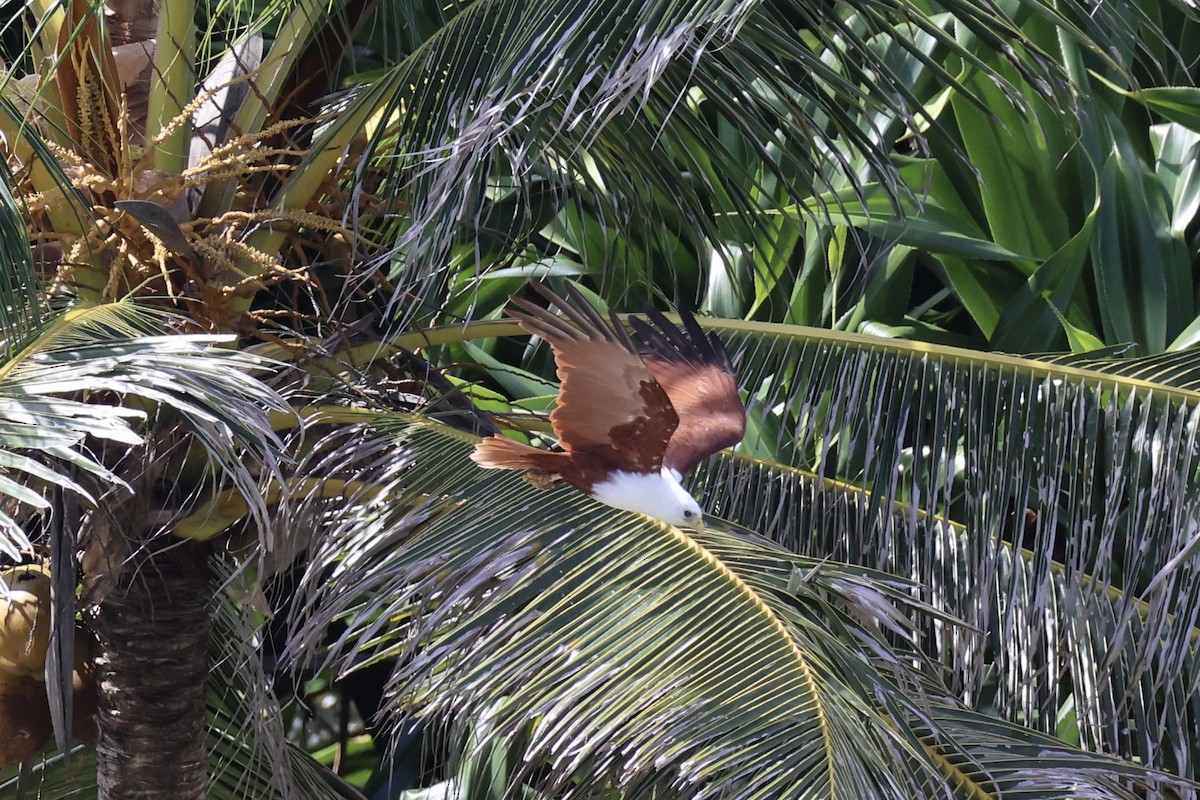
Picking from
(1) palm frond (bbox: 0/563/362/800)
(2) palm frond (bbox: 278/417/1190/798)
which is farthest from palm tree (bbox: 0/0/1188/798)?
(1) palm frond (bbox: 0/563/362/800)

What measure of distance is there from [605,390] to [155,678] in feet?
2.91

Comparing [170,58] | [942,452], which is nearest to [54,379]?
[170,58]

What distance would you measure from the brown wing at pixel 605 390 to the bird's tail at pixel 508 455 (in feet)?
0.13

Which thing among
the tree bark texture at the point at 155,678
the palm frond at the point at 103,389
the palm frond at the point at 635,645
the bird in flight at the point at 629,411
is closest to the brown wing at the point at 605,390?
the bird in flight at the point at 629,411

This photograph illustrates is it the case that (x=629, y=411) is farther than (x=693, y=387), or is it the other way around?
(x=693, y=387)

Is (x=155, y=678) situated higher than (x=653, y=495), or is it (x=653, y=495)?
(x=653, y=495)

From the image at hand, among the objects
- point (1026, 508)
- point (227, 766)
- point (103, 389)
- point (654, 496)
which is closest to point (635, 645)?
point (654, 496)

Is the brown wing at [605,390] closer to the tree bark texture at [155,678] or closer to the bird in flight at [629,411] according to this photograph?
the bird in flight at [629,411]

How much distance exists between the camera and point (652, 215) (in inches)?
78.7

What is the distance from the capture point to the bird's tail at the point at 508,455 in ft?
4.89

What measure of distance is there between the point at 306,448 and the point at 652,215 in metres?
0.67

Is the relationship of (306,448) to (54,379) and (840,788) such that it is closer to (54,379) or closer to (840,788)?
(54,379)

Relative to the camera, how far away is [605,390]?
149cm

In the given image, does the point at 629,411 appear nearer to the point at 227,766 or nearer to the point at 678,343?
the point at 678,343
